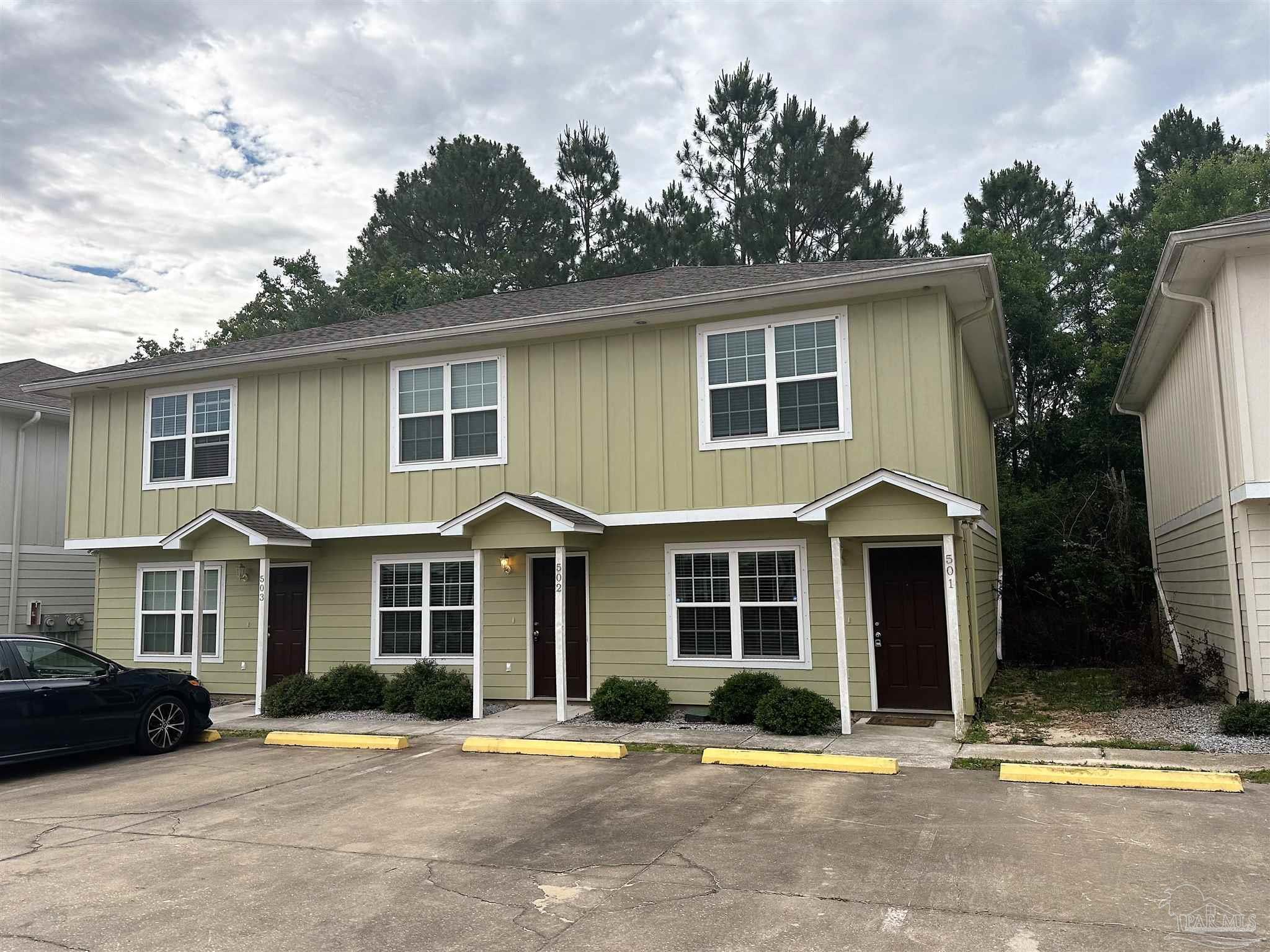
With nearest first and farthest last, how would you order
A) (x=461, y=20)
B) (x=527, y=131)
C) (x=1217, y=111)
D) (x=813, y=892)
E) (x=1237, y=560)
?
1. (x=813, y=892)
2. (x=1237, y=560)
3. (x=461, y=20)
4. (x=1217, y=111)
5. (x=527, y=131)

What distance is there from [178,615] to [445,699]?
19.6 ft

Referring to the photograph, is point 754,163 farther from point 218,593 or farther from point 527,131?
point 218,593

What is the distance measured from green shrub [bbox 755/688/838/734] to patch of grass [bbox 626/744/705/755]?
102 cm

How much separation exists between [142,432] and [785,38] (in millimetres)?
23349

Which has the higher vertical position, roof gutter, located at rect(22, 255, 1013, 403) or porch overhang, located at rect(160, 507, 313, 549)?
roof gutter, located at rect(22, 255, 1013, 403)

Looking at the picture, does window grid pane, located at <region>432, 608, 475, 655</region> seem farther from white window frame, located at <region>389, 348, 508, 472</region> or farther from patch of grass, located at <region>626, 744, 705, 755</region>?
patch of grass, located at <region>626, 744, 705, 755</region>

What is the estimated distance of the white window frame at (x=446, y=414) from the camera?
41.6 feet

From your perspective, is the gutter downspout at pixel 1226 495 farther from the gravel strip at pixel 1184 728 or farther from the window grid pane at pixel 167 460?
the window grid pane at pixel 167 460

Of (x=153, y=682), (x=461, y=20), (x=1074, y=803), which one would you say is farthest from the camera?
(x=461, y=20)

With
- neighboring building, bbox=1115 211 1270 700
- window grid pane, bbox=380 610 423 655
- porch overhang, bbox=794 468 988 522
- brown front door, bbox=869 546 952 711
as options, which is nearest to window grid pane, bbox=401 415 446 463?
window grid pane, bbox=380 610 423 655

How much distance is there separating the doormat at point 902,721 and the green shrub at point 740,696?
1.25m

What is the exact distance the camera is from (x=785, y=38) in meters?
28.7

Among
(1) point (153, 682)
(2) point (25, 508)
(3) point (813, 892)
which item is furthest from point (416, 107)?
(3) point (813, 892)

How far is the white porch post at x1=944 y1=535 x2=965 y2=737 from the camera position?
9500 millimetres
